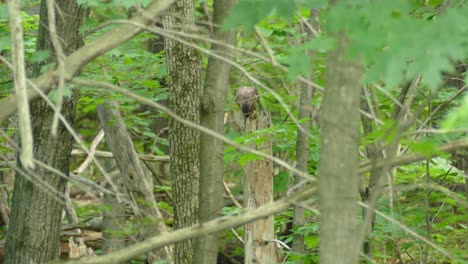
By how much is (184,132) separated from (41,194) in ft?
5.28

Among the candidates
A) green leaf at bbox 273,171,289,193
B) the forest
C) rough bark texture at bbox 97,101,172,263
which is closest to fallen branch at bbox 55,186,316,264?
the forest

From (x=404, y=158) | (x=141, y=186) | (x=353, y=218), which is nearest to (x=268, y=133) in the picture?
(x=404, y=158)

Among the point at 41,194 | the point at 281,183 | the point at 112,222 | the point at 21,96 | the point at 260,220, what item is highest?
the point at 21,96

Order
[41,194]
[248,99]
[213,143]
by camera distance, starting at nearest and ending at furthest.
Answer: [213,143]
[41,194]
[248,99]

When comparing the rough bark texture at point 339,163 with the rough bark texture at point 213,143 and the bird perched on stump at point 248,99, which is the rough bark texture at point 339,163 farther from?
the bird perched on stump at point 248,99

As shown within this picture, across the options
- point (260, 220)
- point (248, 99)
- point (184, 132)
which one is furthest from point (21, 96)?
point (184, 132)

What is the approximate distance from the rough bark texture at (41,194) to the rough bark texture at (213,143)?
2035 mm

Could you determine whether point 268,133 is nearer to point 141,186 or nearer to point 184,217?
point 184,217

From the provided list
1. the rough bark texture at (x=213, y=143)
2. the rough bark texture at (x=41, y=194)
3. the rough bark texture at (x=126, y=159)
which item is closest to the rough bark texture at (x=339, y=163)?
the rough bark texture at (x=213, y=143)

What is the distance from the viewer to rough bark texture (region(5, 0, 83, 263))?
555 centimetres

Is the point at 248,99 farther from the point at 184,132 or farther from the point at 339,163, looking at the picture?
the point at 339,163

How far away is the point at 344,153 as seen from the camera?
251 cm

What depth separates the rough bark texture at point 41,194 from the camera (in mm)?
5547

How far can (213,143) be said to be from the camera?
3828mm
